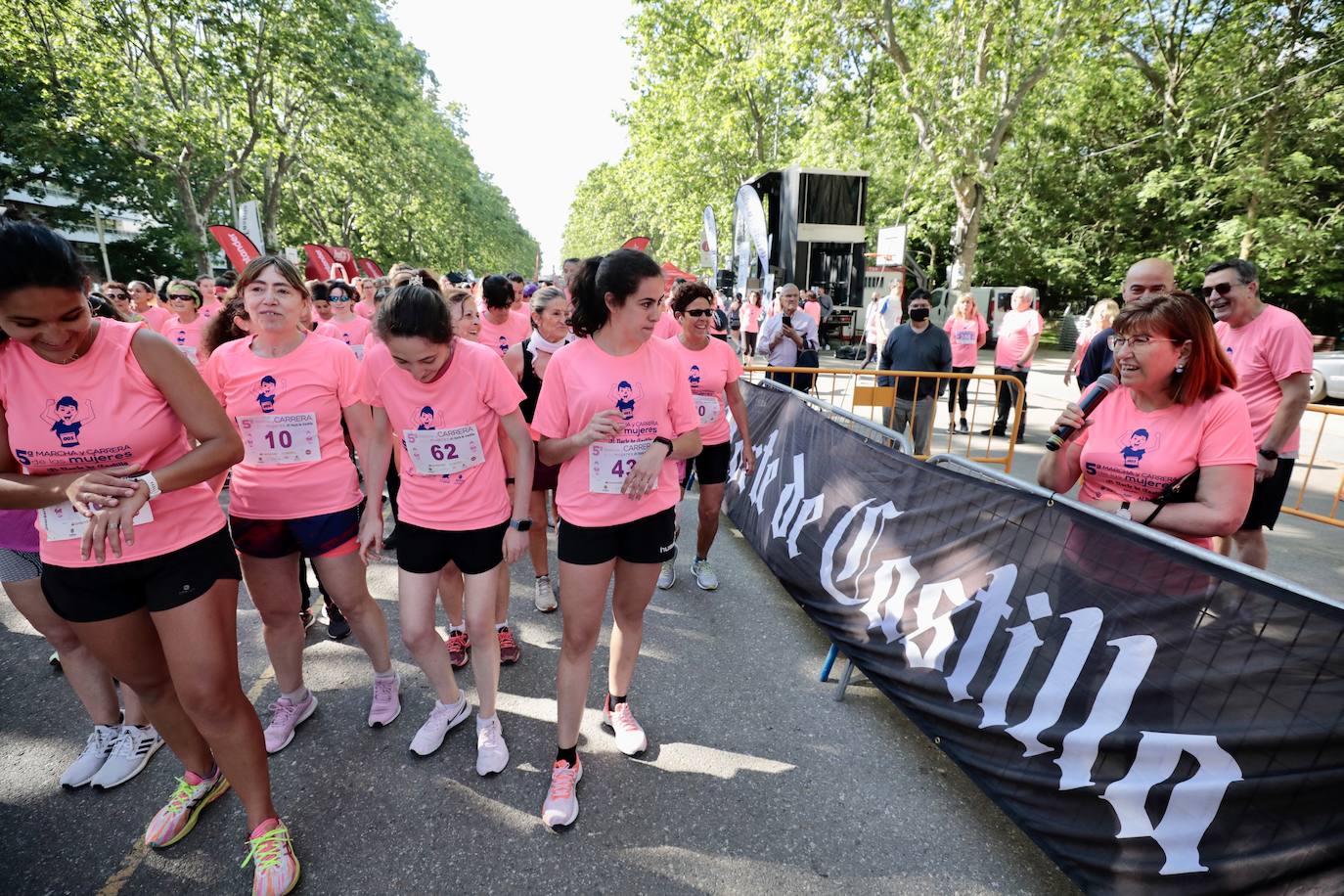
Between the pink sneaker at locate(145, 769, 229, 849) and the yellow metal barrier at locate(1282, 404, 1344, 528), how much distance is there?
20.7ft

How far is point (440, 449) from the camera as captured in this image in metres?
2.57

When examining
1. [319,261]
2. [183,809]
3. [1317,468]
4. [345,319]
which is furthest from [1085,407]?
[319,261]

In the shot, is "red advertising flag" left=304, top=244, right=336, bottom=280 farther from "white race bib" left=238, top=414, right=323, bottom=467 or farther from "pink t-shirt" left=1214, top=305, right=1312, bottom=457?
"pink t-shirt" left=1214, top=305, right=1312, bottom=457

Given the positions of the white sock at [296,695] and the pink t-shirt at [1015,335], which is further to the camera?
the pink t-shirt at [1015,335]

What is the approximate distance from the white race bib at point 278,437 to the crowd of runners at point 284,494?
1 cm

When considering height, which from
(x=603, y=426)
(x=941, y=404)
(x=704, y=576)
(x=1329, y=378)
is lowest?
(x=941, y=404)

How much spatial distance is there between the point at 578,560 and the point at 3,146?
30719 millimetres

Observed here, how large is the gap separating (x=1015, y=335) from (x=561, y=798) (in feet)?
27.7

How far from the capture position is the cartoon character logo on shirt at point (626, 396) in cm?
234

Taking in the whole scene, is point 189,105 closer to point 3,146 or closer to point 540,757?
point 3,146

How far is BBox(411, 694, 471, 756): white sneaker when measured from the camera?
111 inches

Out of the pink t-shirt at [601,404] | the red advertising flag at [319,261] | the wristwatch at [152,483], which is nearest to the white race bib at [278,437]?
the wristwatch at [152,483]

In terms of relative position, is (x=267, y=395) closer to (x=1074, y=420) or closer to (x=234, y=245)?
(x=1074, y=420)

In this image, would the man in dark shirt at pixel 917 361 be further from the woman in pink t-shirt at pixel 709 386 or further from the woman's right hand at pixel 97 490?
the woman's right hand at pixel 97 490
